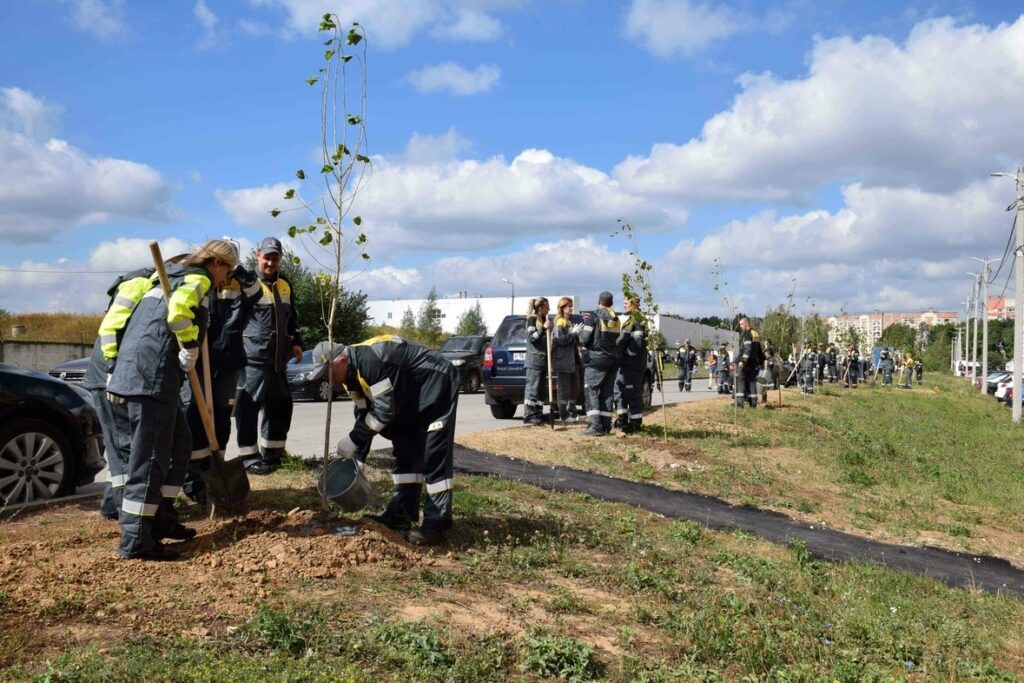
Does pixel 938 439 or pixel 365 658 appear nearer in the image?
pixel 365 658

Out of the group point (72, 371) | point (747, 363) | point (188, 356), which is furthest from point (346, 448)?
point (72, 371)

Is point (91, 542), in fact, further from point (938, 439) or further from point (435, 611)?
point (938, 439)

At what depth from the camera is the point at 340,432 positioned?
1383cm

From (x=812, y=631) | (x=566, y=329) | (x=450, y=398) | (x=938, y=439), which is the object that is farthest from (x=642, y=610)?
(x=938, y=439)

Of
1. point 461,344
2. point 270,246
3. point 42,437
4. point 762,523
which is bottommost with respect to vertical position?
point 762,523

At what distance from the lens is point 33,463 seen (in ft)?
24.0

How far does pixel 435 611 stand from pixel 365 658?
80 cm

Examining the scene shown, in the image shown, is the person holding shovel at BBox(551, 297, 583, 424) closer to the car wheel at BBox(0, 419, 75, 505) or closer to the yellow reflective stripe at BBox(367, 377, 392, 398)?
the yellow reflective stripe at BBox(367, 377, 392, 398)

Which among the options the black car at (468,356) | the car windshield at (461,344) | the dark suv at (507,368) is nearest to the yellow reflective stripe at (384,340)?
the dark suv at (507,368)

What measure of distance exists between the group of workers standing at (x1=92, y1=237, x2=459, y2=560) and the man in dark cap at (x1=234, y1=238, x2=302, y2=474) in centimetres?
1

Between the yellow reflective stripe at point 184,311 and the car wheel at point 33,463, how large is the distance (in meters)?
2.70

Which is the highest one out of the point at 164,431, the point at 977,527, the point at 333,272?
the point at 333,272

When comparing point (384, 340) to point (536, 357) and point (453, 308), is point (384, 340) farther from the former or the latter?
point (453, 308)

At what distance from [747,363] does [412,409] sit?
15.0 metres
